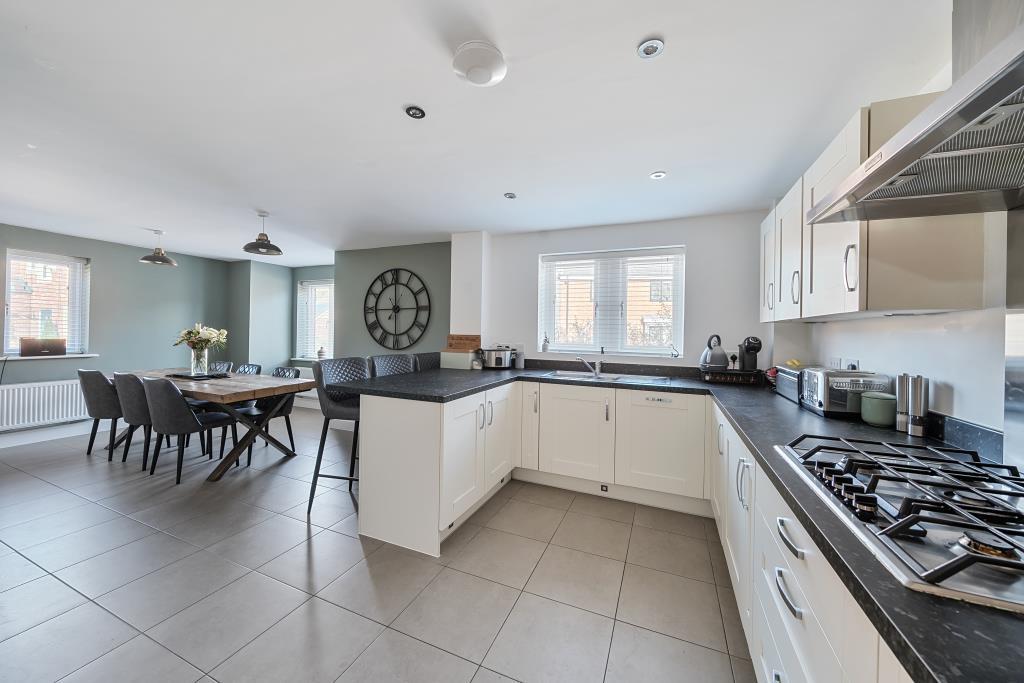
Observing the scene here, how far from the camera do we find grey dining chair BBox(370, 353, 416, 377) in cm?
305

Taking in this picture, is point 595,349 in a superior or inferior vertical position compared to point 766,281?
inferior

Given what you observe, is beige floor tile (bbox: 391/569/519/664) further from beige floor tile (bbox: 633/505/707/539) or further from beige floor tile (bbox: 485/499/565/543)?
beige floor tile (bbox: 633/505/707/539)

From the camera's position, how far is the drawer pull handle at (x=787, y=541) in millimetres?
856

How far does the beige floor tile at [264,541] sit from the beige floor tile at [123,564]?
0.17 meters

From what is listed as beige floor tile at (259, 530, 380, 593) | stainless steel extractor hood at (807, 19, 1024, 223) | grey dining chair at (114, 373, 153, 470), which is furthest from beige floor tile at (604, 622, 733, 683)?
grey dining chair at (114, 373, 153, 470)

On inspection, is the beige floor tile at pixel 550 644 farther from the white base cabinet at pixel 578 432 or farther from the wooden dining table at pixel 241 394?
the wooden dining table at pixel 241 394

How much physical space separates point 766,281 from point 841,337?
58 centimetres

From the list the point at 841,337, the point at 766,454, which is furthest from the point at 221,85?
the point at 841,337

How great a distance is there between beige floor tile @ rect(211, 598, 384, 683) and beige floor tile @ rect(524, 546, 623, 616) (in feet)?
2.57

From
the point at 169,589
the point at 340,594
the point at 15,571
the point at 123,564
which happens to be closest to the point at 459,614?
the point at 340,594

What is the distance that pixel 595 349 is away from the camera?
3.53 m

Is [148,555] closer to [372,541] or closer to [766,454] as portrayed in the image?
[372,541]

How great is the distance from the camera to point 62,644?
55.9 inches

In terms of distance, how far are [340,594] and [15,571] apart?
1.65 meters
